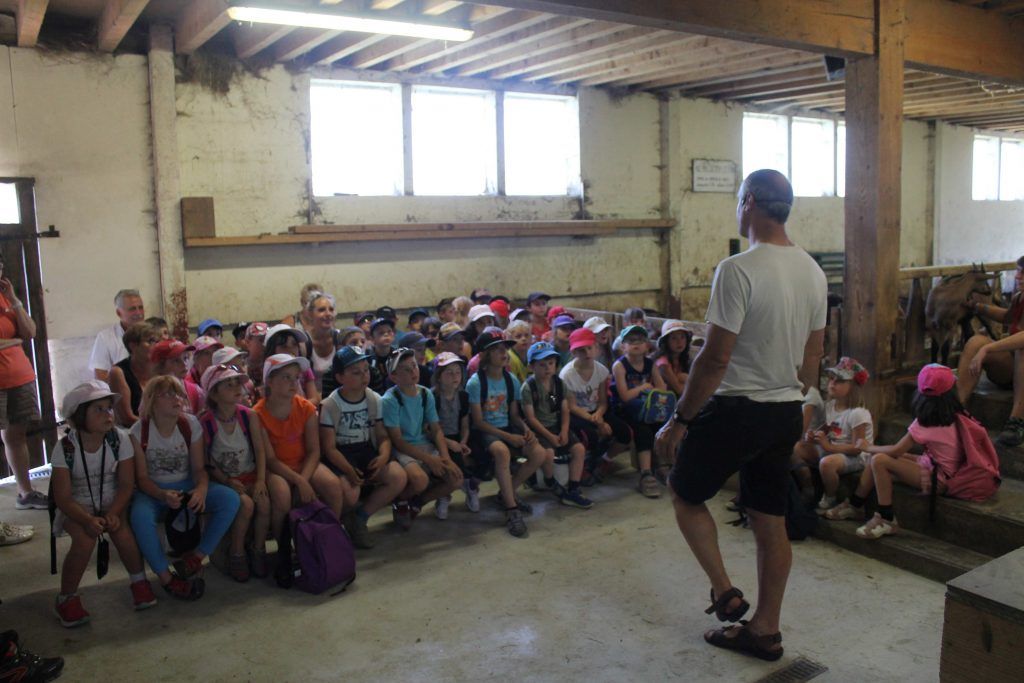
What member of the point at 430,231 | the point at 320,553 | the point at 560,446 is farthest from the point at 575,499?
the point at 430,231

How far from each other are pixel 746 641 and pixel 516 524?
170 cm

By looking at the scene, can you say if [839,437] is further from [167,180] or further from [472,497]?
[167,180]

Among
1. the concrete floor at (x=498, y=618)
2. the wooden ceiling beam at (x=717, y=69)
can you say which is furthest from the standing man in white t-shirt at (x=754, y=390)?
→ the wooden ceiling beam at (x=717, y=69)

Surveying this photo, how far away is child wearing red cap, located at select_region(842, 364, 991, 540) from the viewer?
408 cm

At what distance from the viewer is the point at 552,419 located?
5145mm

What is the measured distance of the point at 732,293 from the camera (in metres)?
2.82

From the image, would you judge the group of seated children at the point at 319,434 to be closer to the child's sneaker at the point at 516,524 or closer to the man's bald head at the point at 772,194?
the child's sneaker at the point at 516,524

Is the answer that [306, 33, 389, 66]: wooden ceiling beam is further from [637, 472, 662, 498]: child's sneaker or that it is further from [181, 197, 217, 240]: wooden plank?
[637, 472, 662, 498]: child's sneaker

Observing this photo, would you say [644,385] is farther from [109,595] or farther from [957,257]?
[957,257]

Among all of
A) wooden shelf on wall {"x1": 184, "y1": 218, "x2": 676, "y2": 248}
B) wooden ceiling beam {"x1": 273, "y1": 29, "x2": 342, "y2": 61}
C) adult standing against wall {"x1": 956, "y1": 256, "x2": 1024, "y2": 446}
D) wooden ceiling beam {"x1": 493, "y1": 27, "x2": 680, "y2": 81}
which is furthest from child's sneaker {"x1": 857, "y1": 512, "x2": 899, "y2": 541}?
wooden ceiling beam {"x1": 273, "y1": 29, "x2": 342, "y2": 61}

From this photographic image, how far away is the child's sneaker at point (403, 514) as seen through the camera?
462cm

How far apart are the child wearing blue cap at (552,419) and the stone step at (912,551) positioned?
4.80ft

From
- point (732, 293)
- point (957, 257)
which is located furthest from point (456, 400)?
point (957, 257)

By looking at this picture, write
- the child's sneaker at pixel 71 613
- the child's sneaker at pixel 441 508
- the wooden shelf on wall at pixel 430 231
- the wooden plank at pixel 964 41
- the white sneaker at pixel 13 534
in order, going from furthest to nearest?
the wooden shelf on wall at pixel 430 231
the wooden plank at pixel 964 41
the child's sneaker at pixel 441 508
the white sneaker at pixel 13 534
the child's sneaker at pixel 71 613
